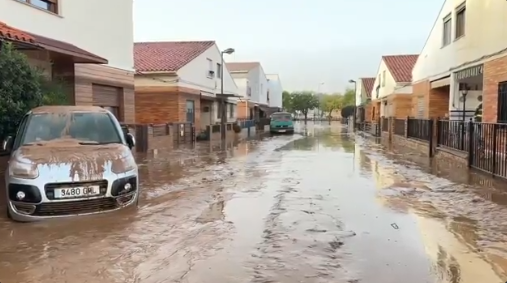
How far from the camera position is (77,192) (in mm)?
6418

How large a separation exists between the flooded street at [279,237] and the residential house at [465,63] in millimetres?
4302

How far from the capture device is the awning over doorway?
→ 8250 millimetres

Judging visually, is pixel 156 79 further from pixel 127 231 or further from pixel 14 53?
pixel 127 231

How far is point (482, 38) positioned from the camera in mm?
14305

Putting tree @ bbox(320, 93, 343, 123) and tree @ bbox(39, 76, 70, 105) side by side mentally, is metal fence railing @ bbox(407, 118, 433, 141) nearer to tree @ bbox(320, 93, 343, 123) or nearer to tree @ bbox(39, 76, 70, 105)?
tree @ bbox(39, 76, 70, 105)

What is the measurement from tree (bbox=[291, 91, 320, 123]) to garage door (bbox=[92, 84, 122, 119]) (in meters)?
75.8

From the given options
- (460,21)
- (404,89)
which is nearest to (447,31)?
(460,21)

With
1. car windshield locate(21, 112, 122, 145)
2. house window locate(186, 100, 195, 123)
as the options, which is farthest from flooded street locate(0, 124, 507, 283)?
house window locate(186, 100, 195, 123)

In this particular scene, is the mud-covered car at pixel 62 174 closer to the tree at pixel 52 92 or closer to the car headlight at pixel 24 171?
the car headlight at pixel 24 171

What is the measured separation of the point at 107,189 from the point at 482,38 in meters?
12.7

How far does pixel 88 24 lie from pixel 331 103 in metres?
87.6

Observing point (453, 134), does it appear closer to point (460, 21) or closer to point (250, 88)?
point (460, 21)

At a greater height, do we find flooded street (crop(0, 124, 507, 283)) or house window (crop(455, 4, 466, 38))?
house window (crop(455, 4, 466, 38))

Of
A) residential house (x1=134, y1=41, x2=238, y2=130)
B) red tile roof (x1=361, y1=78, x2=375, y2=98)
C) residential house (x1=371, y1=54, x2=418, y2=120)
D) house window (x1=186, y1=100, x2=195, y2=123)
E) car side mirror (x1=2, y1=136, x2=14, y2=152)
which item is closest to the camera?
car side mirror (x1=2, y1=136, x2=14, y2=152)
